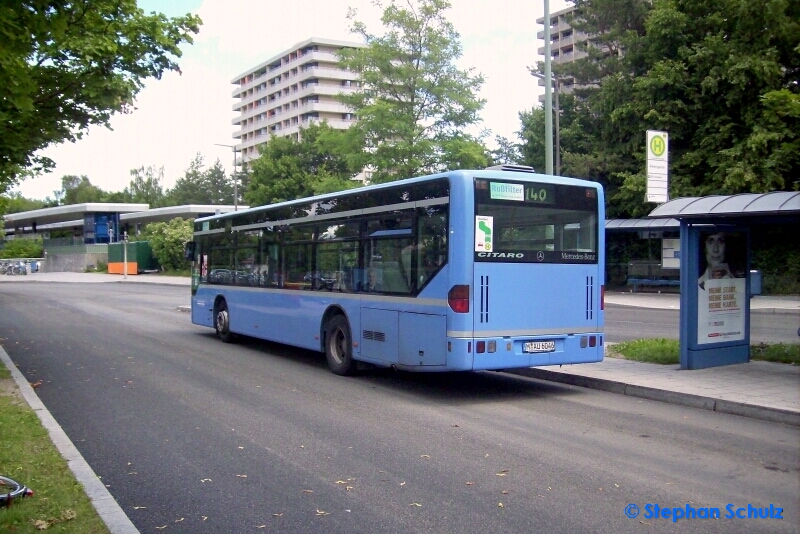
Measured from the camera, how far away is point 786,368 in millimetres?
11492

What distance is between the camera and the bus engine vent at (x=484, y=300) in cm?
957

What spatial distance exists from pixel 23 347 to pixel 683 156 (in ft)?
89.7

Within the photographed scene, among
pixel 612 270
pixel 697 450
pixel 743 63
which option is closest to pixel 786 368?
pixel 697 450

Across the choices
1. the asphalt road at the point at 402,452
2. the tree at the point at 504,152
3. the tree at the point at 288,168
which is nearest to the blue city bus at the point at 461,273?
the asphalt road at the point at 402,452

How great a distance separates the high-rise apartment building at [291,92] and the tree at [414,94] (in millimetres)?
64774

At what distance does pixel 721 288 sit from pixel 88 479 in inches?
372

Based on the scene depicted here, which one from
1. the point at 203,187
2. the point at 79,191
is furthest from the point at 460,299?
the point at 79,191

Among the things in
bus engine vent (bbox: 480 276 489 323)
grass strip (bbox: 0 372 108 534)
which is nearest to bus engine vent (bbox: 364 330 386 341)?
bus engine vent (bbox: 480 276 489 323)

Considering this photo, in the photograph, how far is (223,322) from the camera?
664 inches

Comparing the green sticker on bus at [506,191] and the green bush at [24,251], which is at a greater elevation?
the green bush at [24,251]

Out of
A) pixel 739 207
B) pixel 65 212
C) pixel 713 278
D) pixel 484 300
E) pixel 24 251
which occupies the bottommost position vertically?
pixel 484 300

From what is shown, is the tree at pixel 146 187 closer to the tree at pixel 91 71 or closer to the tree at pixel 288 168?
the tree at pixel 288 168

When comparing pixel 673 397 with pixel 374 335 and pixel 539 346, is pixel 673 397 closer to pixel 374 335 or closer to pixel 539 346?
pixel 539 346

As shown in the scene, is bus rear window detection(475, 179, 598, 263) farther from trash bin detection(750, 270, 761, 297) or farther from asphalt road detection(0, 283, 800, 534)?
trash bin detection(750, 270, 761, 297)
